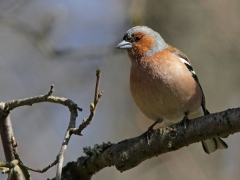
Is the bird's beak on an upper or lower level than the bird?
upper

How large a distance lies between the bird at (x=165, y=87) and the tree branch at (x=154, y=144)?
97cm

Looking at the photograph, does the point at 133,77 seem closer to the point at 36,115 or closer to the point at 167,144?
the point at 167,144

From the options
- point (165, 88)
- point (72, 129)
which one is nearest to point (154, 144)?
point (72, 129)

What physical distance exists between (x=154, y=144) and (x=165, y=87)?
121cm

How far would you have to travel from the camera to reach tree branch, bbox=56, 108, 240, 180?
3723mm

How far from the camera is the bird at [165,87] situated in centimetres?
523

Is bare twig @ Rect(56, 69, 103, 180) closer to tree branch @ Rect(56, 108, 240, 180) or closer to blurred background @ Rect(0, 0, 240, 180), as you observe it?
tree branch @ Rect(56, 108, 240, 180)

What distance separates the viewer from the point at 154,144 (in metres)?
4.16

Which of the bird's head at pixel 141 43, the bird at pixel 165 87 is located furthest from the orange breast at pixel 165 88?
the bird's head at pixel 141 43

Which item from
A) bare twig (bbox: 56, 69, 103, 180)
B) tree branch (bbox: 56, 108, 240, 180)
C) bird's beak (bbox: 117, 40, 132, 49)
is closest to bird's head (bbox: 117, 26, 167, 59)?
bird's beak (bbox: 117, 40, 132, 49)

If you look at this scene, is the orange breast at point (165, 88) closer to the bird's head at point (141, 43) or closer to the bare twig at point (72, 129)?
the bird's head at point (141, 43)

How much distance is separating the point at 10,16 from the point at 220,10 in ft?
14.0

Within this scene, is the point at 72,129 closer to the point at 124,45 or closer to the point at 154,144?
the point at 154,144

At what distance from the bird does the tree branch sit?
972 millimetres
